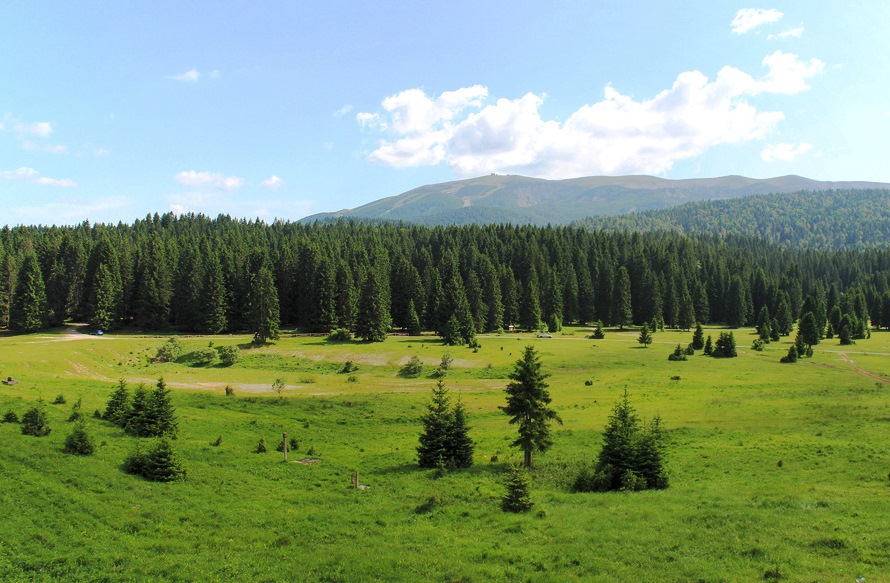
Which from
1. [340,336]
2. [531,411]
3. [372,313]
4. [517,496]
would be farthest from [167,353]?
[517,496]

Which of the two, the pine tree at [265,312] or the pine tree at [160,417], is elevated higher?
the pine tree at [265,312]

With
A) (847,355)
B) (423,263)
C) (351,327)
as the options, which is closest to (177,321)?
(351,327)

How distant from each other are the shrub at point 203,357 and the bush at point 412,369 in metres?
33.1

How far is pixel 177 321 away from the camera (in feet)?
397

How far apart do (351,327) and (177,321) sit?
145 ft

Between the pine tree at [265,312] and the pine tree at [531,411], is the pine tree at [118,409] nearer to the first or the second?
the pine tree at [531,411]

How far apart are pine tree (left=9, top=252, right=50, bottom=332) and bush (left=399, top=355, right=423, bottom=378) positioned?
85.8 m

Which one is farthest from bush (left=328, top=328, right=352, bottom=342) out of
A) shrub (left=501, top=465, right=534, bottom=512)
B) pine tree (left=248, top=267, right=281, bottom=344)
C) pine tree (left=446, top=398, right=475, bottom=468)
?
shrub (left=501, top=465, right=534, bottom=512)

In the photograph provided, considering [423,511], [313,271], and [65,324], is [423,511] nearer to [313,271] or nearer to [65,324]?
[313,271]

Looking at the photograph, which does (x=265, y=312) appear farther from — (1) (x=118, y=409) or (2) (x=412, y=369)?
(1) (x=118, y=409)

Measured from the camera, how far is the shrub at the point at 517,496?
2548cm

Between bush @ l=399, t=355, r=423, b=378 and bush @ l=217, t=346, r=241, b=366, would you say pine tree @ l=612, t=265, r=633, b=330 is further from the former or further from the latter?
bush @ l=217, t=346, r=241, b=366

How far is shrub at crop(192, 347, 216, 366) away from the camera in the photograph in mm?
84562

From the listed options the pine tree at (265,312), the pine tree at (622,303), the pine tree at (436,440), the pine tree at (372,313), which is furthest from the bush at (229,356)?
the pine tree at (622,303)
